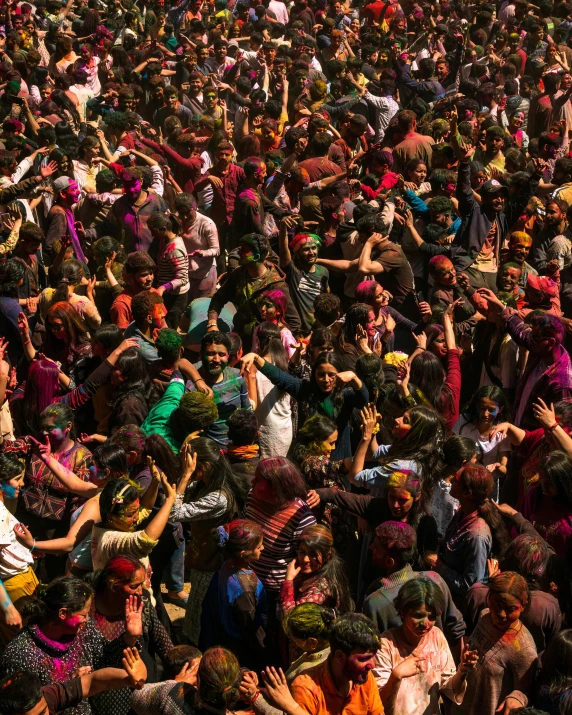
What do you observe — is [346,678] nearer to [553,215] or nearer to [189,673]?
[189,673]

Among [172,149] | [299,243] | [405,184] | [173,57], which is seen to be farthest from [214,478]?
[173,57]

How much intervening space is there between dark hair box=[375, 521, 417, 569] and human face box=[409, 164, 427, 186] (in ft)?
19.1

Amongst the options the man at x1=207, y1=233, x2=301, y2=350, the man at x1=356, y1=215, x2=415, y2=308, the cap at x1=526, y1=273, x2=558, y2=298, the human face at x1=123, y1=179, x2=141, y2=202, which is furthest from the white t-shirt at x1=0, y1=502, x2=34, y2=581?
the human face at x1=123, y1=179, x2=141, y2=202

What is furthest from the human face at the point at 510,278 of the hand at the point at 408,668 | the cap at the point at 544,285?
the hand at the point at 408,668

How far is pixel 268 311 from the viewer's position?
771 centimetres

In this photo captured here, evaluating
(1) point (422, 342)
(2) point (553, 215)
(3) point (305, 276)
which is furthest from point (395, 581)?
(2) point (553, 215)

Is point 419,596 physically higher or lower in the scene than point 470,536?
higher

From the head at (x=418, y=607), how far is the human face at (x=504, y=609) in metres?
0.24

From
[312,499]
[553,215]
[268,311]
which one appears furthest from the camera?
[553,215]

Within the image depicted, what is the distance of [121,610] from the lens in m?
4.80

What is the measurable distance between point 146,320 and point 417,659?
3.61 meters

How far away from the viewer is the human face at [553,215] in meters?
9.31

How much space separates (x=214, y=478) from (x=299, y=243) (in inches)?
126

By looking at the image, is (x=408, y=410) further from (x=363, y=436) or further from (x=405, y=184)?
(x=405, y=184)
